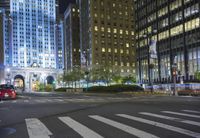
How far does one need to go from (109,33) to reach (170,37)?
64.1 metres

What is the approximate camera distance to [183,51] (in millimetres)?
92875

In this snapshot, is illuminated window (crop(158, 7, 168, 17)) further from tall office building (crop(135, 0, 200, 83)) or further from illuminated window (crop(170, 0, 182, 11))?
illuminated window (crop(170, 0, 182, 11))

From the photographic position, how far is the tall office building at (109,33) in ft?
515

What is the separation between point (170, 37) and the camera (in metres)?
101

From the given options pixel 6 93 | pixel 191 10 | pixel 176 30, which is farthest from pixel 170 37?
pixel 6 93

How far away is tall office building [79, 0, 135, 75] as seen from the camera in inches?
6176

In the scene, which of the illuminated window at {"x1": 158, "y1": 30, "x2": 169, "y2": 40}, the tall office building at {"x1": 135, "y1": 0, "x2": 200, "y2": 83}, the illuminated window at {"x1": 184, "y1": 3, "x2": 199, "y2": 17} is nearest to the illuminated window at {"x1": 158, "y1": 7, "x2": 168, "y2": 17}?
the tall office building at {"x1": 135, "y1": 0, "x2": 200, "y2": 83}

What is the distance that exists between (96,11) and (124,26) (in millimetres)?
17510

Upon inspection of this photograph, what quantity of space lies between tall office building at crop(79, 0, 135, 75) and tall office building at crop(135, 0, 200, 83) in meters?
33.2

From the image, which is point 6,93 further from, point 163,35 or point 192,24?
point 163,35

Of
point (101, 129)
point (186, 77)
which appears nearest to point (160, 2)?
point (186, 77)

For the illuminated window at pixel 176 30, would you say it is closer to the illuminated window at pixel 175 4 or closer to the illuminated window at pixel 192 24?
the illuminated window at pixel 192 24

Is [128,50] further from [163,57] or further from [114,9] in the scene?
[163,57]

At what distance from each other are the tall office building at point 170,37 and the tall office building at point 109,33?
3318 cm
